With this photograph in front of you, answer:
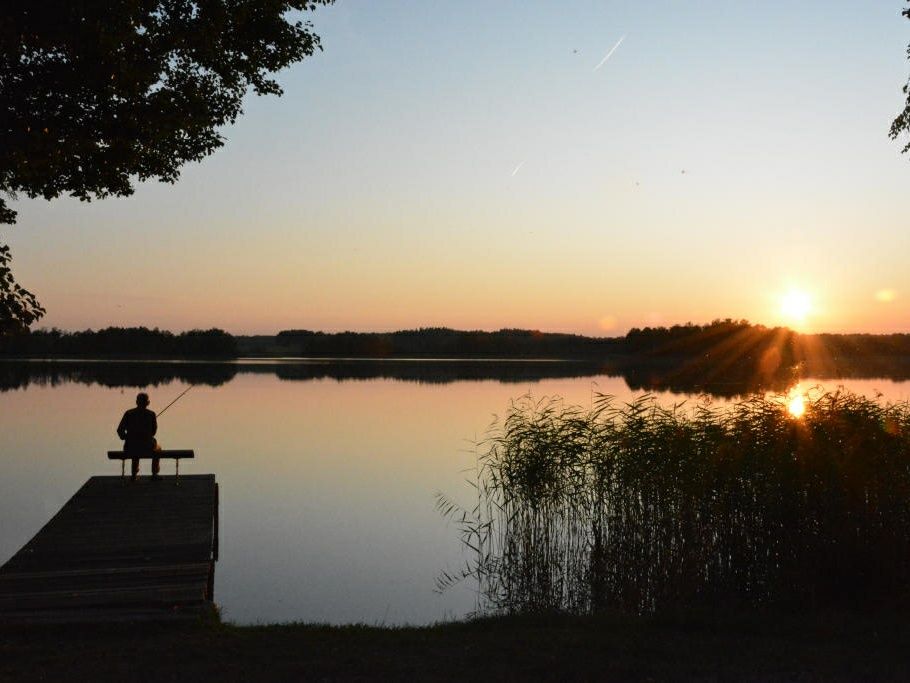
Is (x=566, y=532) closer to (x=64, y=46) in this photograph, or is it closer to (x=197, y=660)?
(x=197, y=660)

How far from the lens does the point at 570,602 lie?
11.4 metres

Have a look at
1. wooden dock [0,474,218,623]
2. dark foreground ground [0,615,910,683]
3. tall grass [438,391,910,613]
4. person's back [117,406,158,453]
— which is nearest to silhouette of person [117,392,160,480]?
person's back [117,406,158,453]

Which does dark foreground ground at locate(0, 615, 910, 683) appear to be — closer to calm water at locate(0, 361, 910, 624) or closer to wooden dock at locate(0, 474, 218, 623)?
wooden dock at locate(0, 474, 218, 623)

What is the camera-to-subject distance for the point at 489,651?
7.73m

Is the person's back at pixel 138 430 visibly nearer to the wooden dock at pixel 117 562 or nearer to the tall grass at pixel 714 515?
the wooden dock at pixel 117 562

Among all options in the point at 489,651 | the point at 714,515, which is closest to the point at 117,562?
the point at 489,651

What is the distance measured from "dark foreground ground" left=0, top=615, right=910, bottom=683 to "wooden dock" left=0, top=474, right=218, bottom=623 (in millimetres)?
595

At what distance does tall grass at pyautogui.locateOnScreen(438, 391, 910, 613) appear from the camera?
1008 cm

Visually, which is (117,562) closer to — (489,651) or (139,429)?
(139,429)

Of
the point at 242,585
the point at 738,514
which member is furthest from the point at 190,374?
the point at 738,514

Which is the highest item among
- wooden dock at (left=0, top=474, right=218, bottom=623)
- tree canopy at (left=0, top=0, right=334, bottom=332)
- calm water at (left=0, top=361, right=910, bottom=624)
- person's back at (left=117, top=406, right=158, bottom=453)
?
tree canopy at (left=0, top=0, right=334, bottom=332)

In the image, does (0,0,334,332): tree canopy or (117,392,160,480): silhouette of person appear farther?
(117,392,160,480): silhouette of person

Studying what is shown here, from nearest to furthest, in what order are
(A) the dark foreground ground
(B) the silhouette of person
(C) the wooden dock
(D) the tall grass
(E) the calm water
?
1. (A) the dark foreground ground
2. (C) the wooden dock
3. (D) the tall grass
4. (E) the calm water
5. (B) the silhouette of person

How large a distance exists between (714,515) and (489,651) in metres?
4.58
